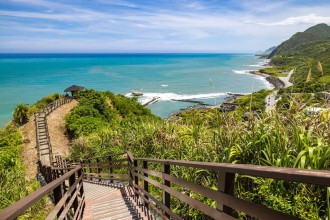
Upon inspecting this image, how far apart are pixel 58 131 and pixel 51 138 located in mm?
1465

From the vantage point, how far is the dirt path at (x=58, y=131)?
22.2 m

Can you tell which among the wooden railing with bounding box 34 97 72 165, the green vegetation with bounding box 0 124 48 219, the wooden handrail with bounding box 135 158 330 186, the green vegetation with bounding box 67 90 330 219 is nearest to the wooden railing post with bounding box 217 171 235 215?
the wooden handrail with bounding box 135 158 330 186

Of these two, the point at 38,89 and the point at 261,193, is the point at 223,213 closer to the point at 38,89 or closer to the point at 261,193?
the point at 261,193

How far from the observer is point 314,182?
3.67ft

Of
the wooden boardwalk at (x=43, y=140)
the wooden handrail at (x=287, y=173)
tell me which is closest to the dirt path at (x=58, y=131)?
the wooden boardwalk at (x=43, y=140)

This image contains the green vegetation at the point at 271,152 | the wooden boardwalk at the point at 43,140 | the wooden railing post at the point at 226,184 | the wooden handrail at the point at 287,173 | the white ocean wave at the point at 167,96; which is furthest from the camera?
the white ocean wave at the point at 167,96

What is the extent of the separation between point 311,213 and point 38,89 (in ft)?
268

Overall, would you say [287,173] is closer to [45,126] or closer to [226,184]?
[226,184]

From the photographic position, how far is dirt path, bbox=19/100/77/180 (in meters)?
19.7

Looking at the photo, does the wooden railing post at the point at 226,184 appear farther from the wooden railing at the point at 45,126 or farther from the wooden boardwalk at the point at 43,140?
the wooden railing at the point at 45,126

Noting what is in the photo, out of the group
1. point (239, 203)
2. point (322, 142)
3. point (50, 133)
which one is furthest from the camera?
point (50, 133)

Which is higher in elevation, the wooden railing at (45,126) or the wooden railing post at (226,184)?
the wooden railing post at (226,184)

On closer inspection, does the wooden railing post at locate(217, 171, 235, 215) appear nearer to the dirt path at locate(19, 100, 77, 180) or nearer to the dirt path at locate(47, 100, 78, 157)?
the dirt path at locate(19, 100, 77, 180)

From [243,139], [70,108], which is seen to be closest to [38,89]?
[70,108]
